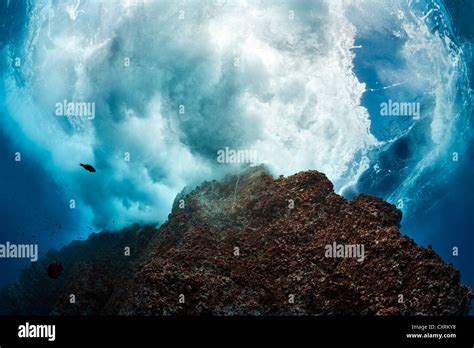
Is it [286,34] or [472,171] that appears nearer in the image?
[286,34]

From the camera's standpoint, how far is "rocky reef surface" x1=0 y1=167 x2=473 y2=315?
1520 cm

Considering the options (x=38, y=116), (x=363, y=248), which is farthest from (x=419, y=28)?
(x=38, y=116)

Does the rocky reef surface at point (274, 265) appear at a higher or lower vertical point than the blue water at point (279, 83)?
lower

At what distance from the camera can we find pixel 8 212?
76.9 meters

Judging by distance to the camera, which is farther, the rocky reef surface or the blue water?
the blue water

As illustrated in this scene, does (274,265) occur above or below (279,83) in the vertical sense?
below

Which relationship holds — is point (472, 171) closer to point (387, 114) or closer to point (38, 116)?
point (387, 114)

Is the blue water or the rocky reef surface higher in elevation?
the blue water

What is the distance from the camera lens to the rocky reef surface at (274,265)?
1520 centimetres

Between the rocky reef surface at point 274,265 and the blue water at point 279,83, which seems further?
the blue water at point 279,83

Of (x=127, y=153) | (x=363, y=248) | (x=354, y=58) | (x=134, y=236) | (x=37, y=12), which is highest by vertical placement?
(x=37, y=12)

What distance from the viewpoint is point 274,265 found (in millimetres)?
18016

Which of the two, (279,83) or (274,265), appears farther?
(279,83)

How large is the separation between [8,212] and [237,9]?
7190 centimetres
